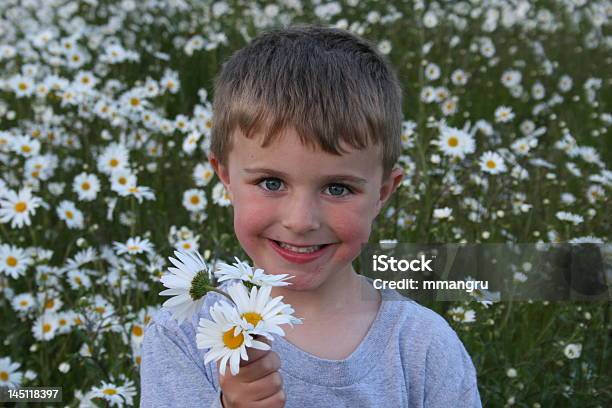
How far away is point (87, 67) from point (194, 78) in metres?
0.61

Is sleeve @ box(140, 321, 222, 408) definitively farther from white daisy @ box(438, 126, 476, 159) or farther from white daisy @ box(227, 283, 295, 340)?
white daisy @ box(438, 126, 476, 159)

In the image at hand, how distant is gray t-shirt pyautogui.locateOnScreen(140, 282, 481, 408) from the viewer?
5.20 ft

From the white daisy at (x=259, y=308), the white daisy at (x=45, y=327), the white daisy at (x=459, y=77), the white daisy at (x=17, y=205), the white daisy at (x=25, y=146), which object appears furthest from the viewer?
the white daisy at (x=459, y=77)

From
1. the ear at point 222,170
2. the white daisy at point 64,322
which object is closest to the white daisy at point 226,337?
the ear at point 222,170

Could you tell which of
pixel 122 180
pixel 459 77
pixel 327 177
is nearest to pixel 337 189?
pixel 327 177

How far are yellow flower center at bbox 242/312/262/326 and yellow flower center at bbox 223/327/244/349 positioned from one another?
0.03 metres

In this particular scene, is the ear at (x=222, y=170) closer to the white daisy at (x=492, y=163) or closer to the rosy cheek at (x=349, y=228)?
the rosy cheek at (x=349, y=228)

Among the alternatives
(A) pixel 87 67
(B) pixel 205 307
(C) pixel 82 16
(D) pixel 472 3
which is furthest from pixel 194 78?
(B) pixel 205 307

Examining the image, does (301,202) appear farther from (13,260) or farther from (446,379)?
(13,260)

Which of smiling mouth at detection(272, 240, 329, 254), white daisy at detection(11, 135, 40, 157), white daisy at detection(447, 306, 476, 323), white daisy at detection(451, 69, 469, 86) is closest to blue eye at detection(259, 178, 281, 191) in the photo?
smiling mouth at detection(272, 240, 329, 254)

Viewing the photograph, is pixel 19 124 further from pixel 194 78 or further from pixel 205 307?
pixel 205 307

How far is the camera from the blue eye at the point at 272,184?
59.4 inches

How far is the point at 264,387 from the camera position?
1.20m

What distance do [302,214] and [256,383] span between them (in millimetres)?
355
